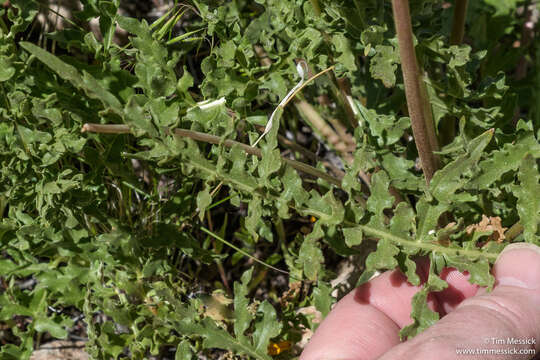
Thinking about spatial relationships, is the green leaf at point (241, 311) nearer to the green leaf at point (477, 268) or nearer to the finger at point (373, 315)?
the finger at point (373, 315)

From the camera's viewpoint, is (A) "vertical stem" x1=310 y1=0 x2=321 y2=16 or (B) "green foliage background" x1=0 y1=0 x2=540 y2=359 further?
(A) "vertical stem" x1=310 y1=0 x2=321 y2=16

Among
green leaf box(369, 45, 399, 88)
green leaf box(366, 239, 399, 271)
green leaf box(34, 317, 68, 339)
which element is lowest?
green leaf box(34, 317, 68, 339)

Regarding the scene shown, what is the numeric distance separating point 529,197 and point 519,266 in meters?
0.19

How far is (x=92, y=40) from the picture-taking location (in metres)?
1.69

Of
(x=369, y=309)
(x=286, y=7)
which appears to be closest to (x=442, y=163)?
(x=369, y=309)

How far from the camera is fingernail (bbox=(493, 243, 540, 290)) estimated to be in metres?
1.52

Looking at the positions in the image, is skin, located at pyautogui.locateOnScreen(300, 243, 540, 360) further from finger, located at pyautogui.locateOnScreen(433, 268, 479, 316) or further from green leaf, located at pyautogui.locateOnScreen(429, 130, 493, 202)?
green leaf, located at pyautogui.locateOnScreen(429, 130, 493, 202)

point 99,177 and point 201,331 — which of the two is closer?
point 201,331

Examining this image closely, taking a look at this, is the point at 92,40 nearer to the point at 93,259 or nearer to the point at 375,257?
the point at 93,259

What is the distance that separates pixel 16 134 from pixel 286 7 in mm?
849

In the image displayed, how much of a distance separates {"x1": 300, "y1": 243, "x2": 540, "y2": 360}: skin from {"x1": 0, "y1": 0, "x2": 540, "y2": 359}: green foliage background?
7 centimetres

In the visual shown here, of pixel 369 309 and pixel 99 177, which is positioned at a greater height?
pixel 99 177

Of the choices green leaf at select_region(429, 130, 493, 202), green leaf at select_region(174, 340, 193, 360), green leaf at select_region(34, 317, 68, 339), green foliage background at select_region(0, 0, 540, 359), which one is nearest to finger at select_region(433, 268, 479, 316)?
green foliage background at select_region(0, 0, 540, 359)

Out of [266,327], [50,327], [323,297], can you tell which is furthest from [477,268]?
[50,327]
